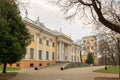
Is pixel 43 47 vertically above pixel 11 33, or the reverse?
pixel 43 47

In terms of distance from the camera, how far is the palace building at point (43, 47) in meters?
58.1

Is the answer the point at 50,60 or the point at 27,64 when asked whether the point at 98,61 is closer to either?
the point at 50,60

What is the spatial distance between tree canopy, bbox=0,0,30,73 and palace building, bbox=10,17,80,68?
25.2 meters

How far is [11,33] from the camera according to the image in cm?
2814

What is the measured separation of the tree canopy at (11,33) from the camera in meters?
25.5

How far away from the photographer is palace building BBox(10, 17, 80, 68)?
5809cm

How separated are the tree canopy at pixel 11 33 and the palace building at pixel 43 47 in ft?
82.6

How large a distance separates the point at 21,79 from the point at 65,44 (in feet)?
194

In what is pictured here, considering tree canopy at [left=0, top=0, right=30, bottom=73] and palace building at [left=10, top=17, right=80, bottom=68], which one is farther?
palace building at [left=10, top=17, right=80, bottom=68]

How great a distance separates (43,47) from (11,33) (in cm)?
3759

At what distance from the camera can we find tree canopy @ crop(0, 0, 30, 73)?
2547 cm

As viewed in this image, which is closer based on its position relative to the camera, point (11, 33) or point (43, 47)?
point (11, 33)

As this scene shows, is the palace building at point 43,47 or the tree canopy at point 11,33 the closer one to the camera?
the tree canopy at point 11,33

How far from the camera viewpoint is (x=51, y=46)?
71.4m
